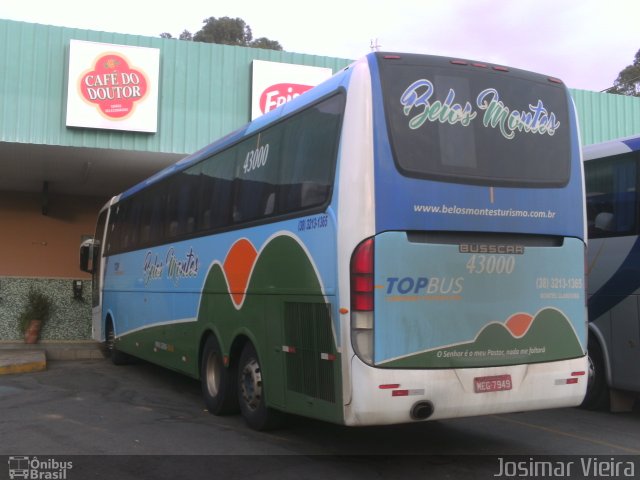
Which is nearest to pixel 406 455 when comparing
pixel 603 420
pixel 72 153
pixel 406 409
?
pixel 406 409

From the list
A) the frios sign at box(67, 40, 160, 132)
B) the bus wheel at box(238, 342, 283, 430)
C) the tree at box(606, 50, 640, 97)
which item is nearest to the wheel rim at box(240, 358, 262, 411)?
the bus wheel at box(238, 342, 283, 430)

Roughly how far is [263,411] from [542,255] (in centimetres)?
332

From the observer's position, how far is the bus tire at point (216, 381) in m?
7.88

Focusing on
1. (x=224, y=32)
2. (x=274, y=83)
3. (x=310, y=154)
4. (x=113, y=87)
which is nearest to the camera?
(x=310, y=154)

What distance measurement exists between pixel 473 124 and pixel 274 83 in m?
9.53

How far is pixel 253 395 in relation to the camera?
7305mm

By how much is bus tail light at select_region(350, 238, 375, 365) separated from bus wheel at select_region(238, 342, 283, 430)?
197 cm

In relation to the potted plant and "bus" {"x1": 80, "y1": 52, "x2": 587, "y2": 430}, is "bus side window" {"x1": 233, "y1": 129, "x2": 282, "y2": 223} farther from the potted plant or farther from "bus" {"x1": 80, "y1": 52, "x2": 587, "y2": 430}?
the potted plant

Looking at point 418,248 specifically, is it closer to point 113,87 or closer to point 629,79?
point 113,87

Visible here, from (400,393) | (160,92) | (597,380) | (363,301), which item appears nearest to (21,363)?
(160,92)

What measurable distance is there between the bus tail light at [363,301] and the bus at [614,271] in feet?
14.0

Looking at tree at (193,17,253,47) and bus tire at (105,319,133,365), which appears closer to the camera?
bus tire at (105,319,133,365)

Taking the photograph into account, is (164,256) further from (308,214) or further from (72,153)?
(72,153)

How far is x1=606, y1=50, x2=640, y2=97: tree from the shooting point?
141ft
